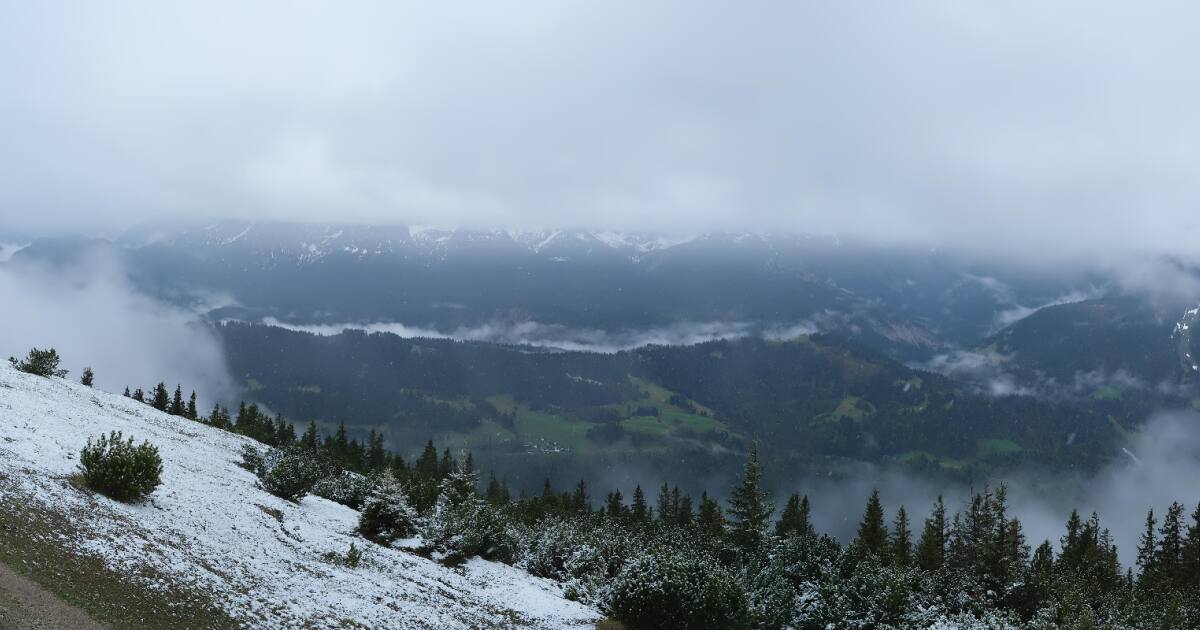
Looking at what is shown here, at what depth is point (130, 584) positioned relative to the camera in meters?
18.2

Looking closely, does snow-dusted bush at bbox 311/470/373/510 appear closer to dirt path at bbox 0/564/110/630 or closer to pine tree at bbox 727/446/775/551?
dirt path at bbox 0/564/110/630

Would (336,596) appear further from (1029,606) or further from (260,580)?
(1029,606)

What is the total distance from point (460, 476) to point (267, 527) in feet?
61.7

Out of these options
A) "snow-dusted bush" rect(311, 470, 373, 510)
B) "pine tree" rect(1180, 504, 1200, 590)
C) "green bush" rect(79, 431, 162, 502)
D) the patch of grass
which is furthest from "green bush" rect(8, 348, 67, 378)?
"pine tree" rect(1180, 504, 1200, 590)

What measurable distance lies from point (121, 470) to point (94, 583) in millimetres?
8528

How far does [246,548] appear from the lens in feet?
80.4

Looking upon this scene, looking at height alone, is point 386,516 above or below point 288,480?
below

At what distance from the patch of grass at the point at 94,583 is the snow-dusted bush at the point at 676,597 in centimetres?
1584


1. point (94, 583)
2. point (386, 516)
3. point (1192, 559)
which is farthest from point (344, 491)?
point (1192, 559)

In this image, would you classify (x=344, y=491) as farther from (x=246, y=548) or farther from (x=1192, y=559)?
(x=1192, y=559)

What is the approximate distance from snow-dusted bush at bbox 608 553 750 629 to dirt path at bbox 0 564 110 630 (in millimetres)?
19004

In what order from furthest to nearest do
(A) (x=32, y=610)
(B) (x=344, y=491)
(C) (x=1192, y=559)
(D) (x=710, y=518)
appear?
(D) (x=710, y=518)
(C) (x=1192, y=559)
(B) (x=344, y=491)
(A) (x=32, y=610)

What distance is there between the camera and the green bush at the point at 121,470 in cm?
2438

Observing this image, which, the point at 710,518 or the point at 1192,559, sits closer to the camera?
the point at 1192,559
